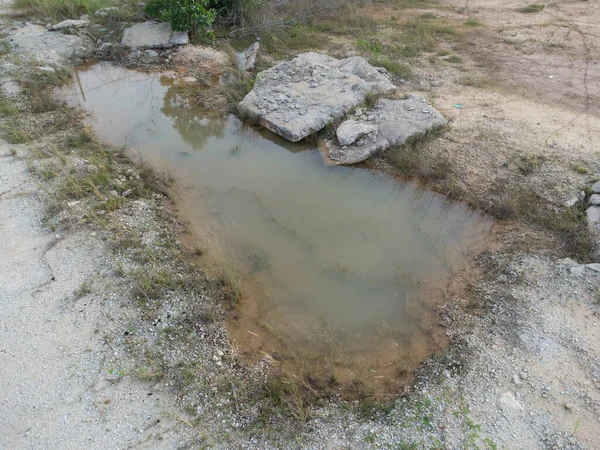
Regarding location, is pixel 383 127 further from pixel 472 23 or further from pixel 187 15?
pixel 472 23

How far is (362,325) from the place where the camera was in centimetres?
410

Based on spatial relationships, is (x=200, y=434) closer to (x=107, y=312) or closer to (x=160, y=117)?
(x=107, y=312)

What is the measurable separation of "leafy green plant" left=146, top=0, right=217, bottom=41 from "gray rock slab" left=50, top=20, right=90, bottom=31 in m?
1.85

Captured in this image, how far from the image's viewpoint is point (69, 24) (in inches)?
395

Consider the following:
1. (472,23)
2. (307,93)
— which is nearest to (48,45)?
(307,93)

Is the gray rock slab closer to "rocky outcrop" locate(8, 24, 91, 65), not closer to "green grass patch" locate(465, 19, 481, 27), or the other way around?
"rocky outcrop" locate(8, 24, 91, 65)

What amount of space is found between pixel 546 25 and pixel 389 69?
5.22 metres

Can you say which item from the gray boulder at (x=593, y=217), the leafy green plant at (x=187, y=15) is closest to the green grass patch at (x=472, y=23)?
the leafy green plant at (x=187, y=15)

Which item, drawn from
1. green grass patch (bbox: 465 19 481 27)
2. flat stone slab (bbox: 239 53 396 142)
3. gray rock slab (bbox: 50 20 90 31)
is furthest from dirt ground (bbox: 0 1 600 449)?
green grass patch (bbox: 465 19 481 27)

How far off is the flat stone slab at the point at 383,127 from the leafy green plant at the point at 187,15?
17.6 feet

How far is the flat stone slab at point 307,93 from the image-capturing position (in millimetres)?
6836

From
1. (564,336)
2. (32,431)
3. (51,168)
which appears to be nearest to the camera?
(32,431)

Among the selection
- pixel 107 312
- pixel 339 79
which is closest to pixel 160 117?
pixel 339 79

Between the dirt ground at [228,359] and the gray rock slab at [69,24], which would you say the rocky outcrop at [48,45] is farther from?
the dirt ground at [228,359]
